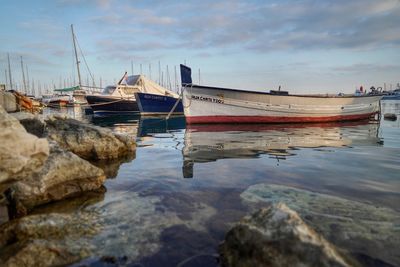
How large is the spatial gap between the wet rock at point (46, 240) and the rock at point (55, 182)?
0.75 meters

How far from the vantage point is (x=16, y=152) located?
248 cm

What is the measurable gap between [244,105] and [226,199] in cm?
1333

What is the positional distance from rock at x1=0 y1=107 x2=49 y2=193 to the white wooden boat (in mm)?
14905

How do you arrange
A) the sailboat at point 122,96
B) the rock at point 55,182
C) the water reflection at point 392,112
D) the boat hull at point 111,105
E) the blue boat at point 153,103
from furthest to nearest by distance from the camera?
the sailboat at point 122,96
the boat hull at point 111,105
the blue boat at point 153,103
the water reflection at point 392,112
the rock at point 55,182

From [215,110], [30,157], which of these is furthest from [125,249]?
[215,110]

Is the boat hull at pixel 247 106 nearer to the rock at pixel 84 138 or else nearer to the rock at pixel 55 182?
the rock at pixel 84 138

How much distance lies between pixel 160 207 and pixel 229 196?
117 centimetres

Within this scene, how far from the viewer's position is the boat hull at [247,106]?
17344 millimetres

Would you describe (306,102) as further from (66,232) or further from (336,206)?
(66,232)

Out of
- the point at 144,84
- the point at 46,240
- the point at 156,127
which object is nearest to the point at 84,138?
the point at 46,240

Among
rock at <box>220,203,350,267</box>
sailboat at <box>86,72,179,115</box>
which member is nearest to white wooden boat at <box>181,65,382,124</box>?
sailboat at <box>86,72,179,115</box>

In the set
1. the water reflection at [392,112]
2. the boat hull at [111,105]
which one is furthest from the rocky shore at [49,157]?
the boat hull at [111,105]

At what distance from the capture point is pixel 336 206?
429cm

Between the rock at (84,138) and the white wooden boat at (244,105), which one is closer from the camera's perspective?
the rock at (84,138)
